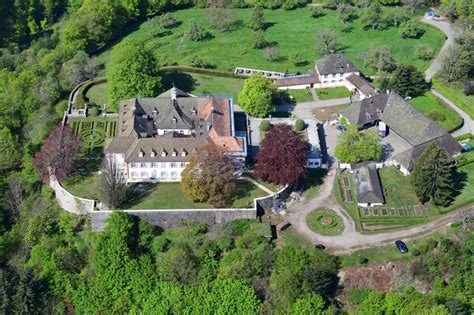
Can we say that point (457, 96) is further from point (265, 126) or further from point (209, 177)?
point (209, 177)

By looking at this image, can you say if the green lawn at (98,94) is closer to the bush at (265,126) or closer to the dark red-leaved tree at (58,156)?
the dark red-leaved tree at (58,156)

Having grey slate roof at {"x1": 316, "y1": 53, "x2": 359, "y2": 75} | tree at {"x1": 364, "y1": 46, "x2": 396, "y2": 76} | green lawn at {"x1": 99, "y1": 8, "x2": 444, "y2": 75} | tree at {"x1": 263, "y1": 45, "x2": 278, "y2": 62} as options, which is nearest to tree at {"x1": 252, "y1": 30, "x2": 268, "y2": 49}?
green lawn at {"x1": 99, "y1": 8, "x2": 444, "y2": 75}

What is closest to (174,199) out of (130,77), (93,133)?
(93,133)

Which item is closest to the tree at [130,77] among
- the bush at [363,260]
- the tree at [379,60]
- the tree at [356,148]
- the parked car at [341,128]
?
the parked car at [341,128]

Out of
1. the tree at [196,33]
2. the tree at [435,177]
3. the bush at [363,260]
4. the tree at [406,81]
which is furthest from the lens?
the tree at [196,33]

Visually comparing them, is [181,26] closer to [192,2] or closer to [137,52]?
[192,2]

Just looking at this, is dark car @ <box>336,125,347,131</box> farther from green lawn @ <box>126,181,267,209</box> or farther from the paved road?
green lawn @ <box>126,181,267,209</box>
